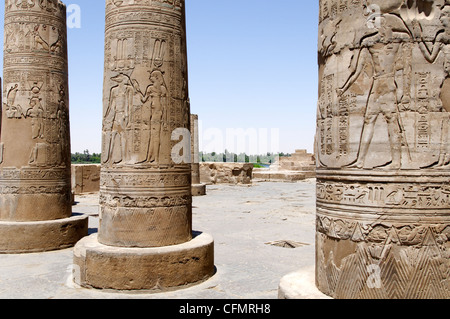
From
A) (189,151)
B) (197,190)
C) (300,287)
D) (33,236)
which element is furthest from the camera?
(197,190)

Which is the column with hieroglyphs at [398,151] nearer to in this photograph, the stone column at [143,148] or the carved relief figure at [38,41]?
the stone column at [143,148]

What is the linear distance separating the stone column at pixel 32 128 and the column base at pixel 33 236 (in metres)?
0.02

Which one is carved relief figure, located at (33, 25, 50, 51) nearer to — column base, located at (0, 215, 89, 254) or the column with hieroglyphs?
column base, located at (0, 215, 89, 254)

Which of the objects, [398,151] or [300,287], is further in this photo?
[300,287]

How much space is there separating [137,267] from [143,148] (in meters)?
1.30

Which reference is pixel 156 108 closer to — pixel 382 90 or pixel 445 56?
pixel 382 90

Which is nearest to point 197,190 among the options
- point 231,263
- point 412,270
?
point 231,263

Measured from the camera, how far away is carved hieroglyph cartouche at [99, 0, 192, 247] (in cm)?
491

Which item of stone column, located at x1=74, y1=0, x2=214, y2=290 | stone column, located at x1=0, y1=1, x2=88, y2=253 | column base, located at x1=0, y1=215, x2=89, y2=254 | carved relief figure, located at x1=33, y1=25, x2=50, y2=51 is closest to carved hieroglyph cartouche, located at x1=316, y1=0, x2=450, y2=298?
stone column, located at x1=74, y1=0, x2=214, y2=290

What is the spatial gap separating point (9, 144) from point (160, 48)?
349cm

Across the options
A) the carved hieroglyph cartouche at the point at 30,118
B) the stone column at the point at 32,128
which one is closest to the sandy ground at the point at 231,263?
the stone column at the point at 32,128

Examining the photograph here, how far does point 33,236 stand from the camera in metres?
6.65

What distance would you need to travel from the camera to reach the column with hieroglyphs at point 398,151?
263 centimetres

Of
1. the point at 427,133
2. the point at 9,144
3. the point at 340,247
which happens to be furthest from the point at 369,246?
the point at 9,144
